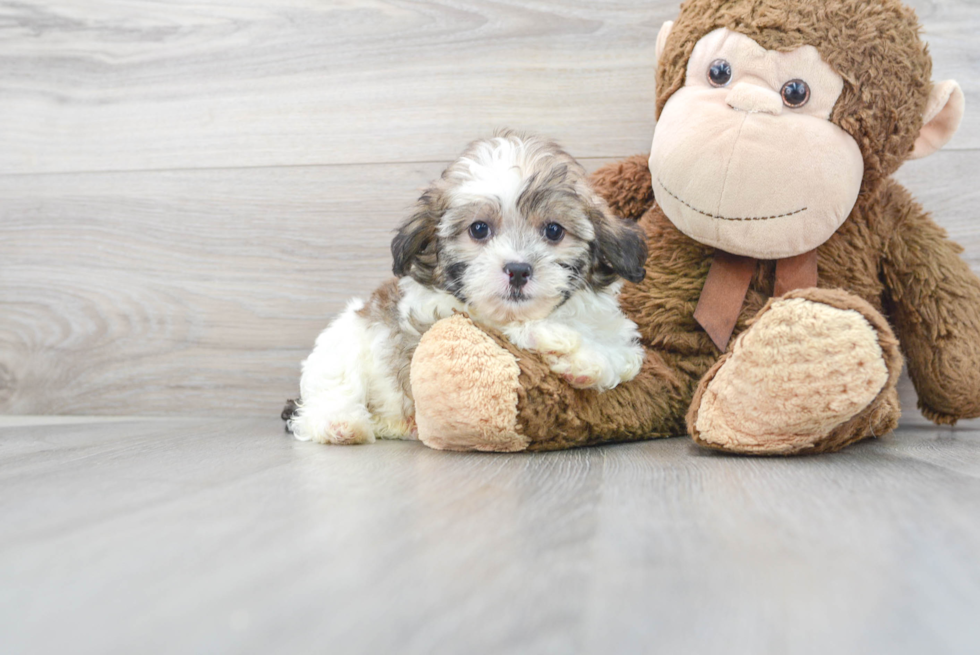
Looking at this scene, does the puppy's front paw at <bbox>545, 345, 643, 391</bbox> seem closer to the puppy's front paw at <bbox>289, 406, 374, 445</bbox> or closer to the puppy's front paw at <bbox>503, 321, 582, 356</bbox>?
the puppy's front paw at <bbox>503, 321, 582, 356</bbox>

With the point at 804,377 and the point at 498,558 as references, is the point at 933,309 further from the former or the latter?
the point at 498,558

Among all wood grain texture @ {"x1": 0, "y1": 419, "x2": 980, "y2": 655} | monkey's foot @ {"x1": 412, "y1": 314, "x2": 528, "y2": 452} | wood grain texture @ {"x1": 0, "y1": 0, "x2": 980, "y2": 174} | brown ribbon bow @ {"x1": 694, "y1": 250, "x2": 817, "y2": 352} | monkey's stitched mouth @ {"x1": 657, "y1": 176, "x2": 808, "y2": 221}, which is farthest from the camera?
wood grain texture @ {"x1": 0, "y1": 0, "x2": 980, "y2": 174}

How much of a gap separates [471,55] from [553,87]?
8.1 inches

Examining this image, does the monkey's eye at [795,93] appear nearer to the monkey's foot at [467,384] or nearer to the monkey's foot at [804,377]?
the monkey's foot at [804,377]

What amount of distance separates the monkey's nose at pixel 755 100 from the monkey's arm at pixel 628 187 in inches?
11.6

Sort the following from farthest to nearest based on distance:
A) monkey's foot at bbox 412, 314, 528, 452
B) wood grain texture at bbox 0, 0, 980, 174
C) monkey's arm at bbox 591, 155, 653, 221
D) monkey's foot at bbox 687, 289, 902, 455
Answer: wood grain texture at bbox 0, 0, 980, 174
monkey's arm at bbox 591, 155, 653, 221
monkey's foot at bbox 412, 314, 528, 452
monkey's foot at bbox 687, 289, 902, 455

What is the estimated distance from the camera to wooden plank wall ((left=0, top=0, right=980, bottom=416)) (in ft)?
5.67

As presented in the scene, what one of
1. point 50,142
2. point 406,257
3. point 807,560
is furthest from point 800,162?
point 50,142

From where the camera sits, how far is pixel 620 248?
4.07 ft

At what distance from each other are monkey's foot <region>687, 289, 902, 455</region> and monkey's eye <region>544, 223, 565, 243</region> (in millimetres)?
323

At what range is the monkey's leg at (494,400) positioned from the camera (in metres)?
1.12

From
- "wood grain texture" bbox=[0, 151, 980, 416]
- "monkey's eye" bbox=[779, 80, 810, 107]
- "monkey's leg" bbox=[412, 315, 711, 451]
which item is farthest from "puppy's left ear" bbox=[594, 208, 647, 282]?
"wood grain texture" bbox=[0, 151, 980, 416]

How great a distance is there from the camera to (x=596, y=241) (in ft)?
4.09

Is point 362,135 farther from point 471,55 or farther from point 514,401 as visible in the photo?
point 514,401
